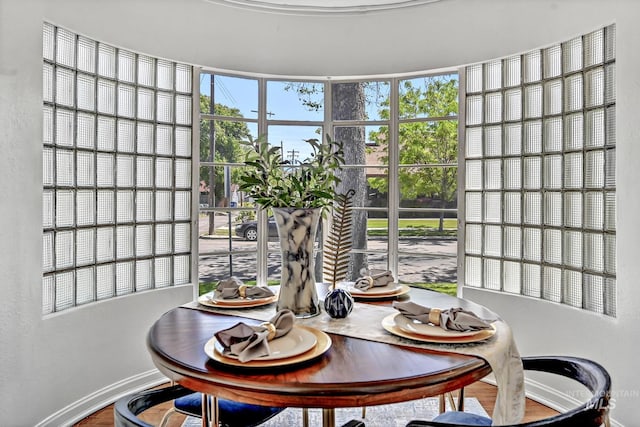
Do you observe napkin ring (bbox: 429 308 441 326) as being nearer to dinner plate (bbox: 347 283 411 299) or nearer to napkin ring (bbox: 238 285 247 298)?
dinner plate (bbox: 347 283 411 299)

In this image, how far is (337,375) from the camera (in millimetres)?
1176

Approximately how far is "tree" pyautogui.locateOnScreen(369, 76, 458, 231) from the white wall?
195 millimetres

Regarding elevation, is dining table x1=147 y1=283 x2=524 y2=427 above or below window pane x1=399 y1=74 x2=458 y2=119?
below

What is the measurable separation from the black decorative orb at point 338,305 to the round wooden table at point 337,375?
0.25 metres

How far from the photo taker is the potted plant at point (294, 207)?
163cm

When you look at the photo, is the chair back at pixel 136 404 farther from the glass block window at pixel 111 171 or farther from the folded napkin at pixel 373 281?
the glass block window at pixel 111 171

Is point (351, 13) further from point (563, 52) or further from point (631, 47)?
point (631, 47)

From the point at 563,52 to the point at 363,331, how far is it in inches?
86.3

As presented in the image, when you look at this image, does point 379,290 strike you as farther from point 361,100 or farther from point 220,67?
point 220,67

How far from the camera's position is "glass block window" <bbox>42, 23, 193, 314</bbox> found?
8.19 feet

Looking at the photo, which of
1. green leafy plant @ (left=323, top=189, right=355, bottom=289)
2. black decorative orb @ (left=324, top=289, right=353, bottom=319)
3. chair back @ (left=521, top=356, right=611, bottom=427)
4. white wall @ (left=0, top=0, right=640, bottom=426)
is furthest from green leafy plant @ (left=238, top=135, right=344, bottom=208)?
white wall @ (left=0, top=0, right=640, bottom=426)

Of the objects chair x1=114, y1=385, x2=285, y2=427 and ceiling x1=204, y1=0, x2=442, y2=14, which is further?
ceiling x1=204, y1=0, x2=442, y2=14

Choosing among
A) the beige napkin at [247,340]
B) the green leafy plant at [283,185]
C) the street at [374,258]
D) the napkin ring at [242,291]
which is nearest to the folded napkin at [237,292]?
the napkin ring at [242,291]

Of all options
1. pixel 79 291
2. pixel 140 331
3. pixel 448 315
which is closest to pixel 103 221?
pixel 79 291
